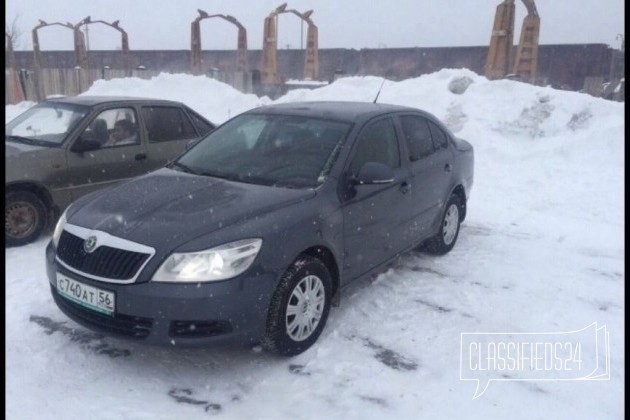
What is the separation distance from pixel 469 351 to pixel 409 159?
5.70 feet

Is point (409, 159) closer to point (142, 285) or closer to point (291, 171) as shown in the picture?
point (291, 171)

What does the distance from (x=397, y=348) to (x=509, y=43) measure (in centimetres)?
1278

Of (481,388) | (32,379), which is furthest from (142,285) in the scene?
(481,388)

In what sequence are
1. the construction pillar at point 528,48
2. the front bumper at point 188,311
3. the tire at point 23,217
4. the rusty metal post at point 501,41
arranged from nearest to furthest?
the front bumper at point 188,311
the tire at point 23,217
the rusty metal post at point 501,41
the construction pillar at point 528,48

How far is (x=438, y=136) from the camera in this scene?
18.4ft

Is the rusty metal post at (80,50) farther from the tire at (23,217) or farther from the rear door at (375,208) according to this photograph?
the rear door at (375,208)

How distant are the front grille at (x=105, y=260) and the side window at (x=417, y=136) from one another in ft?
8.63

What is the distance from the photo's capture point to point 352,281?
410 centimetres

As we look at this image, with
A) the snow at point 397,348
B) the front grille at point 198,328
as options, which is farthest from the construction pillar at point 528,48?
the front grille at point 198,328

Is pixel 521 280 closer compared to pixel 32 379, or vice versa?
pixel 32 379

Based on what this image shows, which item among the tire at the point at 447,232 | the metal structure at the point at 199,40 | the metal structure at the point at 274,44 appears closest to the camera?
the tire at the point at 447,232

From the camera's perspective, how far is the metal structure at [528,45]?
1429 cm

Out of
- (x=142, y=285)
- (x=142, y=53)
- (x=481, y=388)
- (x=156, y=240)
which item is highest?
(x=142, y=53)

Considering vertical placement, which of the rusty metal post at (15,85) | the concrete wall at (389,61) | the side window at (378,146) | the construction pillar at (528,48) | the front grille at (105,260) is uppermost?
the concrete wall at (389,61)
